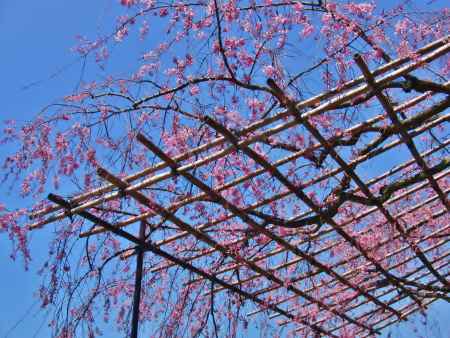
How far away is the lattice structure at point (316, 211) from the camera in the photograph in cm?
240

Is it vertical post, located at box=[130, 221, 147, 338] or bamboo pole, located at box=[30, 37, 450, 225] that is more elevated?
bamboo pole, located at box=[30, 37, 450, 225]

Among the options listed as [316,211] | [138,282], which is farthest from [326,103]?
[138,282]

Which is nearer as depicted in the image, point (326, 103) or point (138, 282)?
point (326, 103)

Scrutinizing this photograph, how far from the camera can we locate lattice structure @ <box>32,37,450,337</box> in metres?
2.40

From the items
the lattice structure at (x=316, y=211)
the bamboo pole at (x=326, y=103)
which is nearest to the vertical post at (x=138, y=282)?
the lattice structure at (x=316, y=211)

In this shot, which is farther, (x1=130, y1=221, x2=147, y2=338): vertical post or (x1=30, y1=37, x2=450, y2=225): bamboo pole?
(x1=130, y1=221, x2=147, y2=338): vertical post

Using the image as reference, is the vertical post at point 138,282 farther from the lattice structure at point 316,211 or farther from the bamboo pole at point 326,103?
the bamboo pole at point 326,103

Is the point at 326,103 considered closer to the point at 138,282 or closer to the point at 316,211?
the point at 316,211

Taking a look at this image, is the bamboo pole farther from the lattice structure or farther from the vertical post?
the vertical post

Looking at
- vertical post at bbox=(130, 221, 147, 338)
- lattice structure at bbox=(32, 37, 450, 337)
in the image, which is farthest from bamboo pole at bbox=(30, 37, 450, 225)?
vertical post at bbox=(130, 221, 147, 338)

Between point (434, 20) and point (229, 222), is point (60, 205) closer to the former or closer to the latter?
point (229, 222)

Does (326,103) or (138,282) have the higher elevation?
(326,103)

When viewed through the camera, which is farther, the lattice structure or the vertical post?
the vertical post

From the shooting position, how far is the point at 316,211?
2979mm
